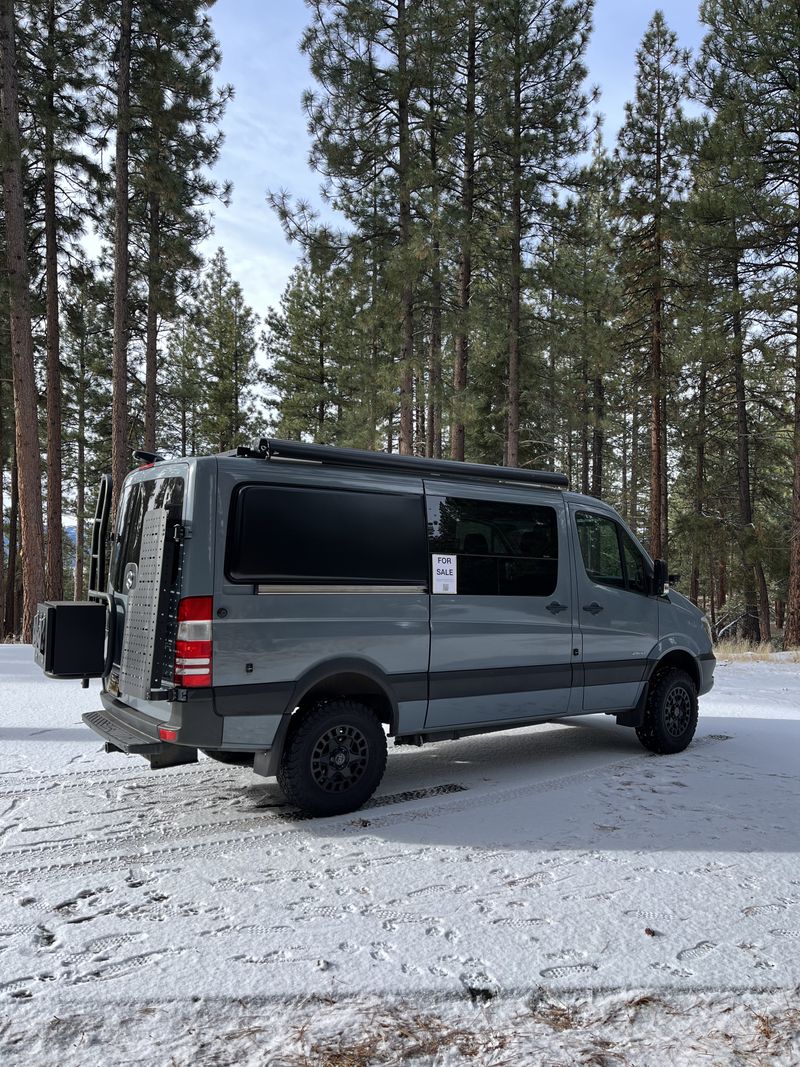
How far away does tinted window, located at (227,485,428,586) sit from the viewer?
15.7 feet

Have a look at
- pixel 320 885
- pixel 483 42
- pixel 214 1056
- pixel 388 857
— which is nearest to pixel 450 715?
pixel 388 857

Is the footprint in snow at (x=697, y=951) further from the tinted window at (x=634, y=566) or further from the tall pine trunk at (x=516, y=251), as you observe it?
the tall pine trunk at (x=516, y=251)

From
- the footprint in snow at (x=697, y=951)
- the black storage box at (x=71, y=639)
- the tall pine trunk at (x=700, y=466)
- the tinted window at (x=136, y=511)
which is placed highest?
the tall pine trunk at (x=700, y=466)

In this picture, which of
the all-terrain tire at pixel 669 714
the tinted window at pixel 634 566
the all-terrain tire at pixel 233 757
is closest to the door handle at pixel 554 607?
the tinted window at pixel 634 566

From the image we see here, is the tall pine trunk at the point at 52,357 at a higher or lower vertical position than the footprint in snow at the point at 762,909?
higher

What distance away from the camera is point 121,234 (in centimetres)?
1547

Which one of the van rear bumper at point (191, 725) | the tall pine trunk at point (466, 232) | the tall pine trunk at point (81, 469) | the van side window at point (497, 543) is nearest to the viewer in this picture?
the van rear bumper at point (191, 725)

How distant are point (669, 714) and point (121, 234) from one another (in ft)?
46.3

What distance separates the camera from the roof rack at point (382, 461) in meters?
4.96

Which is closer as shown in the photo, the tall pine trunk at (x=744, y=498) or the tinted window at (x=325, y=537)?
the tinted window at (x=325, y=537)

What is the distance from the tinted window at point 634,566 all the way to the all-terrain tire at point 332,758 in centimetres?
300

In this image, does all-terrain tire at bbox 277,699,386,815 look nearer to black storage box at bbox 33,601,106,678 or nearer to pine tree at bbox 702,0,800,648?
black storage box at bbox 33,601,106,678

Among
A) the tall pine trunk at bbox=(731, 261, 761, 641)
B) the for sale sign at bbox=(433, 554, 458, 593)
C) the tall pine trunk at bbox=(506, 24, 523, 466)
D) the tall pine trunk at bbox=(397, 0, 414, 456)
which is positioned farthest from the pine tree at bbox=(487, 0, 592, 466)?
the for sale sign at bbox=(433, 554, 458, 593)

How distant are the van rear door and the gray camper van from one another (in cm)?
2
